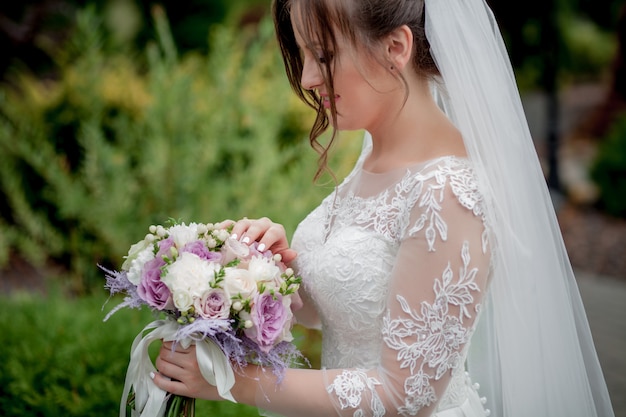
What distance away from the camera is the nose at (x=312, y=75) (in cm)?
202

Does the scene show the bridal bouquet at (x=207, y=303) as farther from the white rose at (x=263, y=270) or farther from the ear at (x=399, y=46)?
the ear at (x=399, y=46)

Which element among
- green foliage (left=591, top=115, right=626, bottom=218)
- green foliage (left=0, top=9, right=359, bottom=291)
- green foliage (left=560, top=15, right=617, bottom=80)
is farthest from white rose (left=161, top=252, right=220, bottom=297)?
green foliage (left=560, top=15, right=617, bottom=80)

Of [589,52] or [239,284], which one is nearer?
[239,284]

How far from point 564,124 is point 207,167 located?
1720 centimetres

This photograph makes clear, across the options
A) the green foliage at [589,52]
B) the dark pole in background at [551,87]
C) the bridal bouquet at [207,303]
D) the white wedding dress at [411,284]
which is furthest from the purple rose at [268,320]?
the green foliage at [589,52]

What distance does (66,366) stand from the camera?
11.0ft

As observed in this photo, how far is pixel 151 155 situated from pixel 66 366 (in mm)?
2263

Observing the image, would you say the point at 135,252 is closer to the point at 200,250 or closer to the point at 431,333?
the point at 200,250

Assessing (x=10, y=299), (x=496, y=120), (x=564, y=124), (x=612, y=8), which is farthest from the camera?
(x=564, y=124)

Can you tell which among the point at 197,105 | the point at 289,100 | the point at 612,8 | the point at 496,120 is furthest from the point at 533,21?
the point at 496,120

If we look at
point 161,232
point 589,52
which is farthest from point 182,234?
point 589,52

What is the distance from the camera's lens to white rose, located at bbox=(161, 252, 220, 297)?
5.83 ft

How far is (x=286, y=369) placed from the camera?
75.3 inches

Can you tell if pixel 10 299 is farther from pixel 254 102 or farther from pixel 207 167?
pixel 254 102
